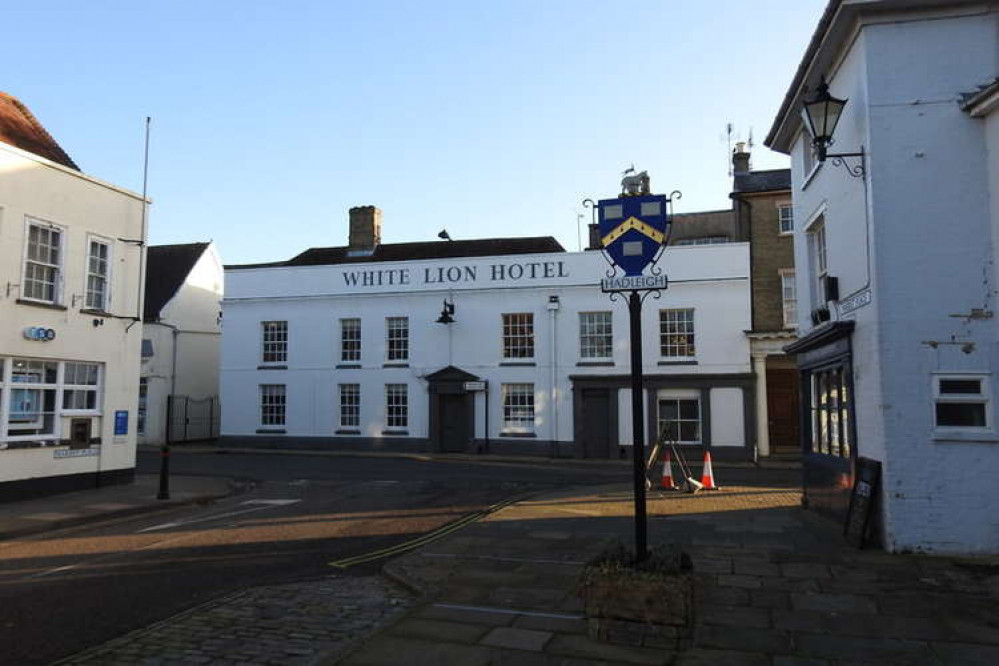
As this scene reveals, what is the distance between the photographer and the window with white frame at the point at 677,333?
81.3 feet

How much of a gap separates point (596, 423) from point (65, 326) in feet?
54.3

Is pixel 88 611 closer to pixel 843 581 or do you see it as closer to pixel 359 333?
pixel 843 581

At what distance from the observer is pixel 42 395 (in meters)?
14.8

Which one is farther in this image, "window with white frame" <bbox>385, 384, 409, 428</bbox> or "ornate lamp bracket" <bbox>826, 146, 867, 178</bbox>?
"window with white frame" <bbox>385, 384, 409, 428</bbox>

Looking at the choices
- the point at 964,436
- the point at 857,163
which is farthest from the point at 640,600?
the point at 857,163

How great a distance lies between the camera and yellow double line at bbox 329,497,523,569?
8.87 meters

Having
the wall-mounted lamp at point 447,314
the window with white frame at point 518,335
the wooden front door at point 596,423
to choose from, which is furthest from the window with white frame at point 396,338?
the wooden front door at point 596,423

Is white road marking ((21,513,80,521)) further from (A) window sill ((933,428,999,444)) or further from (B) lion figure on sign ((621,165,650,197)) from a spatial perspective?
(A) window sill ((933,428,999,444))

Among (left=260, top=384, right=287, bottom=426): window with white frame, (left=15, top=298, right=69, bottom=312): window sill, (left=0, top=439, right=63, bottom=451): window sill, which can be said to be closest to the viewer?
(left=0, top=439, right=63, bottom=451): window sill

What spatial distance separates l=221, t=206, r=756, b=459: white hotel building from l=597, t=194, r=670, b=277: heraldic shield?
61.1 feet

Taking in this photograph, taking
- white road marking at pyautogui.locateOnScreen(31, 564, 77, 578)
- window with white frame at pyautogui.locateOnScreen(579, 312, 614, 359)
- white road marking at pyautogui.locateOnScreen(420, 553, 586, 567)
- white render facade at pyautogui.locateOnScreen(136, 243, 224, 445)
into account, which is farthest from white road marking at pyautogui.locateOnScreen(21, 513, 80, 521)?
Result: white render facade at pyautogui.locateOnScreen(136, 243, 224, 445)

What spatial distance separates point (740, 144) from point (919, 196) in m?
21.7

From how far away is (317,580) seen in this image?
7.90 meters

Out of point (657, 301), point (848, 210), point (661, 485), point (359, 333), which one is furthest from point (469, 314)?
point (848, 210)
